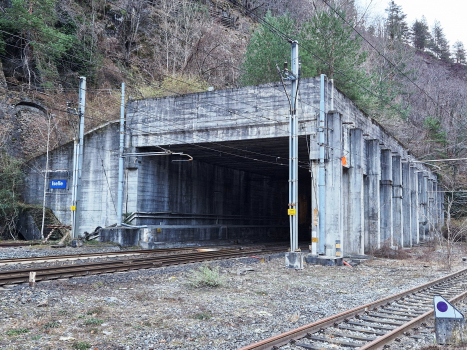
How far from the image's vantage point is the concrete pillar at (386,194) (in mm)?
29781

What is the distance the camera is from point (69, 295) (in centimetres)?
1066

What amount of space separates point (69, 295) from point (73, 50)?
34305 mm

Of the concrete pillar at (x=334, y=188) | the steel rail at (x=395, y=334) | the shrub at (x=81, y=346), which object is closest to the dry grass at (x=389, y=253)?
the concrete pillar at (x=334, y=188)

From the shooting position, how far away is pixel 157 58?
155ft

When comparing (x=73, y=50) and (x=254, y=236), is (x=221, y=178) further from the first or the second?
(x=73, y=50)

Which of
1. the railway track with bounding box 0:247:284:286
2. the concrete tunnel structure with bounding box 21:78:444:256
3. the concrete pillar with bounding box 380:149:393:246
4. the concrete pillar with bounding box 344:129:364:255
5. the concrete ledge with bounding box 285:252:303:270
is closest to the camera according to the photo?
the railway track with bounding box 0:247:284:286

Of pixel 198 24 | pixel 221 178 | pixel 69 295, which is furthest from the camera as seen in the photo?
pixel 198 24

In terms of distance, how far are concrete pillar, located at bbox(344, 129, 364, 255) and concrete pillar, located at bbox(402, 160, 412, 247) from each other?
12252mm

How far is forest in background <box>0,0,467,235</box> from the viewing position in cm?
3322

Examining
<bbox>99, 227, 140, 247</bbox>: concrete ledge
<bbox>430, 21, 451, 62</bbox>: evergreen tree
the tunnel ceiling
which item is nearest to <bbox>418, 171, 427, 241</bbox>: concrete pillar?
the tunnel ceiling

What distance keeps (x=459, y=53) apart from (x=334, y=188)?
109114 mm

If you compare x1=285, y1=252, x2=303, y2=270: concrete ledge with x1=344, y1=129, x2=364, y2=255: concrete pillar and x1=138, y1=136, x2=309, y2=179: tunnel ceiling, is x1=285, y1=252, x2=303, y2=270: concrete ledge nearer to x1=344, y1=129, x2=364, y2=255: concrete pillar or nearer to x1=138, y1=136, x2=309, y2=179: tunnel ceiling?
x1=344, y1=129, x2=364, y2=255: concrete pillar

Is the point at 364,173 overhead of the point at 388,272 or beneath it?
overhead

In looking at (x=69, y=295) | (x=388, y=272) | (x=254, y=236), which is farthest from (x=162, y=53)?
(x=69, y=295)
